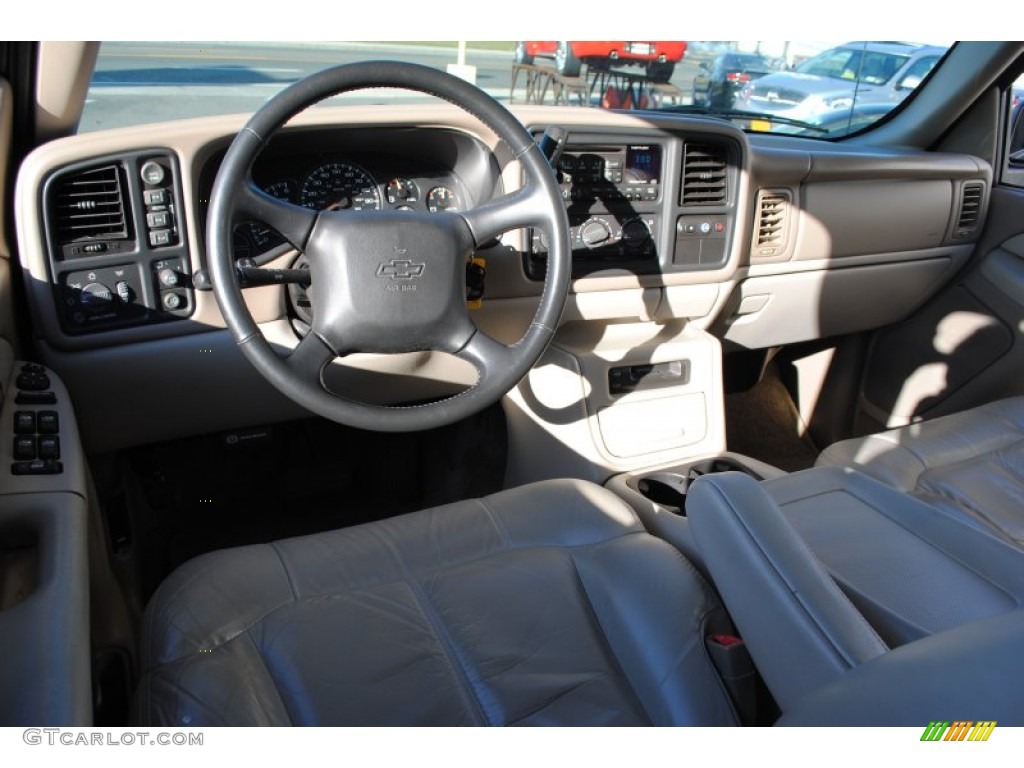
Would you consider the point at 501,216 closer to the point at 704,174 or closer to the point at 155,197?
the point at 155,197

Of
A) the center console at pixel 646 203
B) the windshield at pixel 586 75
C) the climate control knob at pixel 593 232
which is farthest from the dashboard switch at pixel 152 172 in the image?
the climate control knob at pixel 593 232

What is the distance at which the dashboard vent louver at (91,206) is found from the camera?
161cm

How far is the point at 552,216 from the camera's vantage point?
1.56 m

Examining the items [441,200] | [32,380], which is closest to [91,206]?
[32,380]

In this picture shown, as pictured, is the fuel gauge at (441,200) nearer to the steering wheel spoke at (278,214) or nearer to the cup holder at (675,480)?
the steering wheel spoke at (278,214)

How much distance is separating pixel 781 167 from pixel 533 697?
1644 mm

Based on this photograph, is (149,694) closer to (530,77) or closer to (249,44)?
(249,44)

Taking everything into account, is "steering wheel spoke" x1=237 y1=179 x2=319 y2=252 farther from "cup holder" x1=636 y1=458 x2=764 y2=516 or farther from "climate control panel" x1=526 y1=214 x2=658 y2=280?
"cup holder" x1=636 y1=458 x2=764 y2=516

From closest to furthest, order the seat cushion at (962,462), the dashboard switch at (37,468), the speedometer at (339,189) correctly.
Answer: the dashboard switch at (37,468), the seat cushion at (962,462), the speedometer at (339,189)

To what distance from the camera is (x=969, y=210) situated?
8.99ft

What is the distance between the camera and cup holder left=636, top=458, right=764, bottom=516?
205 centimetres

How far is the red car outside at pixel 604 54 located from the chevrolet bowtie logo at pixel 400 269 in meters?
0.83
